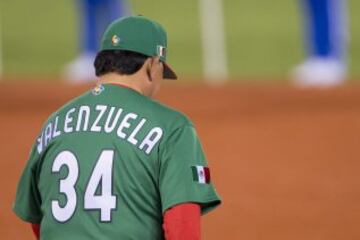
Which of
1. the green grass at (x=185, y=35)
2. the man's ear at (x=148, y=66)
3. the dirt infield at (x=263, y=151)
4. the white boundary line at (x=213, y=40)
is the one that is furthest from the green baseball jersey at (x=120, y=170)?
the green grass at (x=185, y=35)

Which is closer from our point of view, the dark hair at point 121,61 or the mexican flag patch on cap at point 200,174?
the mexican flag patch on cap at point 200,174

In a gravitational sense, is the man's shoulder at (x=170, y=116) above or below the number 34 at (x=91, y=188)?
above

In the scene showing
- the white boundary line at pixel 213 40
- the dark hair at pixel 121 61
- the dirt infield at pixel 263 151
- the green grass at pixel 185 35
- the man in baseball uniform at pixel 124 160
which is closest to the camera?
the man in baseball uniform at pixel 124 160

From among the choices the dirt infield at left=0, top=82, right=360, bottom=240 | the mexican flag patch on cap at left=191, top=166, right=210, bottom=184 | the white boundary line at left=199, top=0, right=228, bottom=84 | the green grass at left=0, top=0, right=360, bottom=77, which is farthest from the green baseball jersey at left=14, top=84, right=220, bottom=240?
the green grass at left=0, top=0, right=360, bottom=77

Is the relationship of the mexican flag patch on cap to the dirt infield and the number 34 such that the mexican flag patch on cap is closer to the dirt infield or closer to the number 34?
the number 34

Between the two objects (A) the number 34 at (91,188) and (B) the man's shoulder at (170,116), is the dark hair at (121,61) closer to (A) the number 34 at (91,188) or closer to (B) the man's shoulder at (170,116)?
(B) the man's shoulder at (170,116)

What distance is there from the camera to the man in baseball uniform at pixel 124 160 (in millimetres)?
4727

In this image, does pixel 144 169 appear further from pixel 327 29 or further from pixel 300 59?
pixel 300 59

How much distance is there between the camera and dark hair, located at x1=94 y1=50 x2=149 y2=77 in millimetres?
4895

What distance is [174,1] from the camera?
19.3 m

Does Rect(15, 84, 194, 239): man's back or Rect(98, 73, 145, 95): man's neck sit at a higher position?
Rect(98, 73, 145, 95): man's neck

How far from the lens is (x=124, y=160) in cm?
475

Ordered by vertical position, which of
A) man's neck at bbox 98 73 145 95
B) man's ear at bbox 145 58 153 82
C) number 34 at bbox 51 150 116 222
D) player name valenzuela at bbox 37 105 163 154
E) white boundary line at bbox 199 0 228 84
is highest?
white boundary line at bbox 199 0 228 84

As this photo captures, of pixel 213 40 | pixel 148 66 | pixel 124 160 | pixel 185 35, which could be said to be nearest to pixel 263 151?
pixel 148 66
